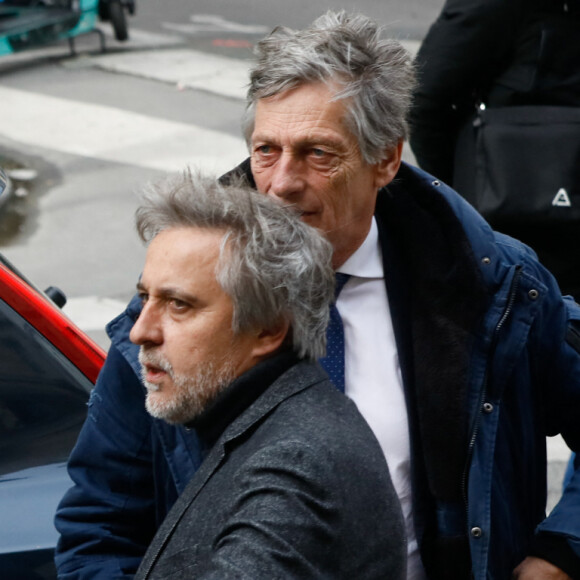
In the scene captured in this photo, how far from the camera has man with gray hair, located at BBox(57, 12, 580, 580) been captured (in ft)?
7.27

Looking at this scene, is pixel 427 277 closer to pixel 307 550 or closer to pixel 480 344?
pixel 480 344

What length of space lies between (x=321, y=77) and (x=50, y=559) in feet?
3.90

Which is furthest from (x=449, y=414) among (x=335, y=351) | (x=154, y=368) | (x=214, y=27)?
(x=214, y=27)

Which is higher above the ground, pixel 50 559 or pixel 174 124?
pixel 50 559

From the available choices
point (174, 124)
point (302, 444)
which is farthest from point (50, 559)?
point (174, 124)

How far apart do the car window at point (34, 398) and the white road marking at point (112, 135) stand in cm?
598

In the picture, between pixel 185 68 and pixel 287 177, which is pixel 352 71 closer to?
pixel 287 177

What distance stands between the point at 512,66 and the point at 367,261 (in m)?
1.42

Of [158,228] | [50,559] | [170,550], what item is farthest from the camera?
[50,559]

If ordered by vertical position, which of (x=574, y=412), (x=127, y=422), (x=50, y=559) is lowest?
(x=50, y=559)

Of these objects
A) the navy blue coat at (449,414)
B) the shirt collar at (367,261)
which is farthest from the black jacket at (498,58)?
the shirt collar at (367,261)

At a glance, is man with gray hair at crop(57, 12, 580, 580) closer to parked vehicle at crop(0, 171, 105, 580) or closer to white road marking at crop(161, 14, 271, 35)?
parked vehicle at crop(0, 171, 105, 580)

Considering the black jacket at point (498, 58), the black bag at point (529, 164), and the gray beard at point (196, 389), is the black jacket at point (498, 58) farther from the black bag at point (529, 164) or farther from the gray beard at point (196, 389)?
the gray beard at point (196, 389)

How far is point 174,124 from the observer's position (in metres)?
9.96
